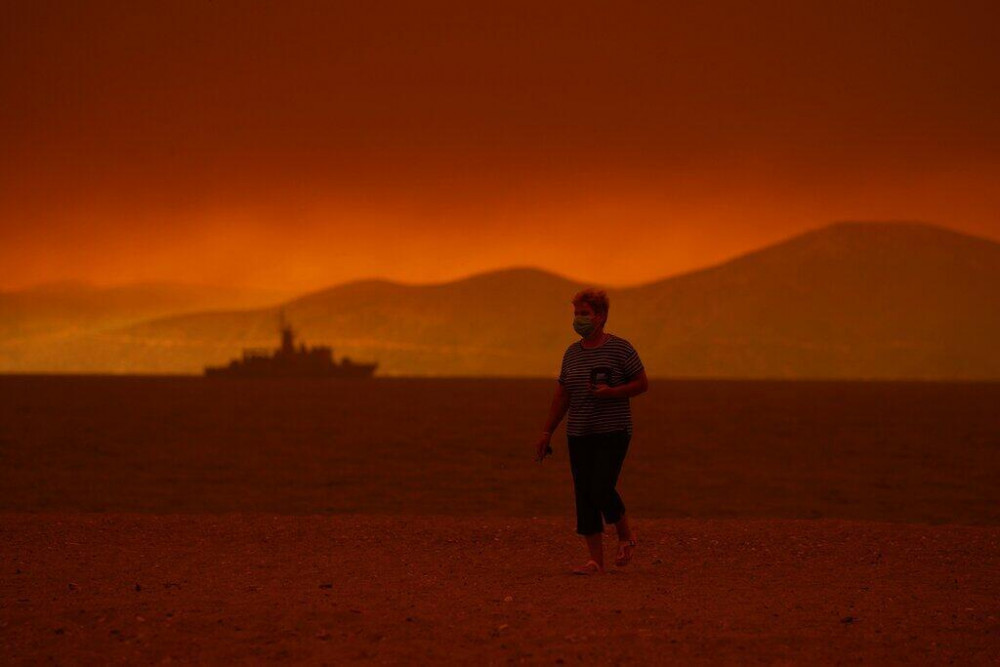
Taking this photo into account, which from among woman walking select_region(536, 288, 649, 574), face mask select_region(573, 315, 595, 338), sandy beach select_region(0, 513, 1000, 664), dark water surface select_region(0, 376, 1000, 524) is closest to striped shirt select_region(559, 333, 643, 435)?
woman walking select_region(536, 288, 649, 574)

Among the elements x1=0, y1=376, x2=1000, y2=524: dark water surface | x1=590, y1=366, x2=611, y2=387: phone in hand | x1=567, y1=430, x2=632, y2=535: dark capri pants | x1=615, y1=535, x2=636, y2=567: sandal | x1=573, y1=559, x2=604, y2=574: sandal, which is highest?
x1=590, y1=366, x2=611, y2=387: phone in hand

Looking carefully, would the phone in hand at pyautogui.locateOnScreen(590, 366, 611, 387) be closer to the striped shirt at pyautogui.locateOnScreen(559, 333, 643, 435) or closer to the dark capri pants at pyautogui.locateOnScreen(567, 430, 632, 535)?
the striped shirt at pyautogui.locateOnScreen(559, 333, 643, 435)

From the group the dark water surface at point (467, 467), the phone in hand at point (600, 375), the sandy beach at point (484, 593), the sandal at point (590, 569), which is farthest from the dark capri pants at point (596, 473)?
the dark water surface at point (467, 467)

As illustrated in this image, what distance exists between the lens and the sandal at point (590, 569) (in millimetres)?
9234

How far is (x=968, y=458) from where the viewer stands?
4959cm

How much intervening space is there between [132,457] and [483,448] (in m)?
14.4

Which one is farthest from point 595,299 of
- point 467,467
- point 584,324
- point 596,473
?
point 467,467

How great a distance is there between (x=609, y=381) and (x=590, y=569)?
1.51 metres

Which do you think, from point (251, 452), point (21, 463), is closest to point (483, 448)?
point (251, 452)

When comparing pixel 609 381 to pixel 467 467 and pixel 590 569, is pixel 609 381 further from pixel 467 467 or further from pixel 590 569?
pixel 467 467

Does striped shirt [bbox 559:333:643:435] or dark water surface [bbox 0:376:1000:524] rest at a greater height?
striped shirt [bbox 559:333:643:435]

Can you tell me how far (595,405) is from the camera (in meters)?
9.03

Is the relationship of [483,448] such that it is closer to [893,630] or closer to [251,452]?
[251,452]

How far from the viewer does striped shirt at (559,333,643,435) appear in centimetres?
896
